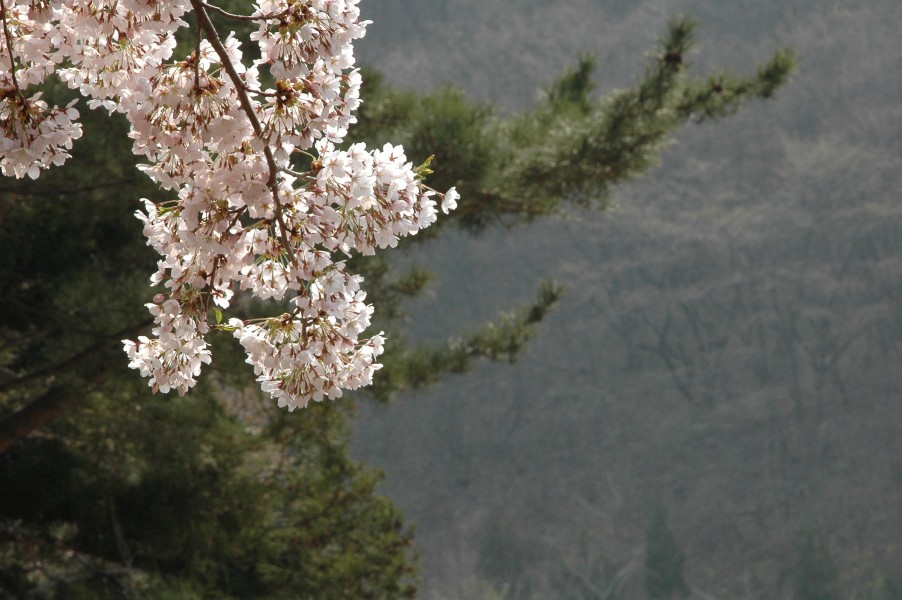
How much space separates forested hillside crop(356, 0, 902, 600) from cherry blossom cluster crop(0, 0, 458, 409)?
18.5 m

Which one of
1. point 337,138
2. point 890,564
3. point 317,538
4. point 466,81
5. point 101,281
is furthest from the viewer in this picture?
point 466,81

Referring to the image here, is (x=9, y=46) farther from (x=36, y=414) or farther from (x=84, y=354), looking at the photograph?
(x=36, y=414)

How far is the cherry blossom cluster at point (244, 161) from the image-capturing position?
1043mm

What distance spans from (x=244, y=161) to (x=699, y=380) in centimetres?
2061

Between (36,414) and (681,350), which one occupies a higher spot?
(681,350)

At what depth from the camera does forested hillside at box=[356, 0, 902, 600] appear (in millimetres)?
19766

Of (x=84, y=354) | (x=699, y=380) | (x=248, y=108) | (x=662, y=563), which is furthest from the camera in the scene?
(x=699, y=380)

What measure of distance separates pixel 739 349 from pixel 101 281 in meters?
18.8

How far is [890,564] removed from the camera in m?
19.0

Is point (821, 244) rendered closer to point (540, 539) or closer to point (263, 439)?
point (540, 539)

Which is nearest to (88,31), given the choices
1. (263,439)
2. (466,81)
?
(263,439)

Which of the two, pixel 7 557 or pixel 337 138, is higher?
pixel 7 557

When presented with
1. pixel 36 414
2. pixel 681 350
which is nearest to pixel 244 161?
pixel 36 414

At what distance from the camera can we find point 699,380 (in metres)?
21.1
